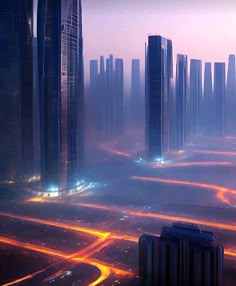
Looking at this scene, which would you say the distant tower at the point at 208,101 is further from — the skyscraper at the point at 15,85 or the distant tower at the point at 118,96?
the skyscraper at the point at 15,85

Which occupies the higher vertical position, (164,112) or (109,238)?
(164,112)

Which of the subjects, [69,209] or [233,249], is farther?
[69,209]

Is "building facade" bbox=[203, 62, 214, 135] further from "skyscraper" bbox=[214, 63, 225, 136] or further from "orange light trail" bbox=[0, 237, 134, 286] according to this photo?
"orange light trail" bbox=[0, 237, 134, 286]

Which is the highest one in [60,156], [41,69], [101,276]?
[41,69]

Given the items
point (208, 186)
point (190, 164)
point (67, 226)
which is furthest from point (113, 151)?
point (67, 226)

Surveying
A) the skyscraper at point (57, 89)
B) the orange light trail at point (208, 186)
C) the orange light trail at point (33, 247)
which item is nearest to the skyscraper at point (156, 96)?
the orange light trail at point (208, 186)

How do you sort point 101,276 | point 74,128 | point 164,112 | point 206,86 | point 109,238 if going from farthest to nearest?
1. point 206,86
2. point 164,112
3. point 74,128
4. point 109,238
5. point 101,276

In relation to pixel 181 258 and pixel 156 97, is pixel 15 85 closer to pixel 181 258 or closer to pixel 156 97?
pixel 156 97

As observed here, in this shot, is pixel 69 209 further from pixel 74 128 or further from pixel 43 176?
pixel 74 128

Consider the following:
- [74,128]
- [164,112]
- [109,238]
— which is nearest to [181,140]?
[164,112]
